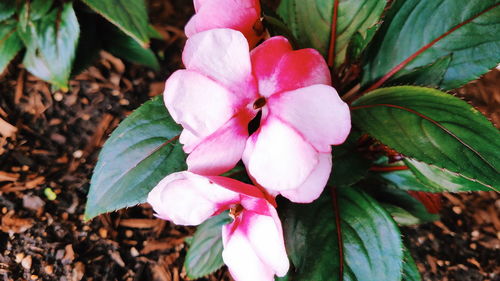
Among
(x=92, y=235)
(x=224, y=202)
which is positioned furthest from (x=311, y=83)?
(x=92, y=235)

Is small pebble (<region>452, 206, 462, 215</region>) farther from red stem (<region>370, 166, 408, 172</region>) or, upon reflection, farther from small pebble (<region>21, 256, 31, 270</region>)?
small pebble (<region>21, 256, 31, 270</region>)

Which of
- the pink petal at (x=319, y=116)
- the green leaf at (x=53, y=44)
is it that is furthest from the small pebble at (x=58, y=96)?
the pink petal at (x=319, y=116)

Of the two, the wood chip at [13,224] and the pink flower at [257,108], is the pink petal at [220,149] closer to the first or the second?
the pink flower at [257,108]

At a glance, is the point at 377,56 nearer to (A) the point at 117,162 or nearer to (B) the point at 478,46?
(B) the point at 478,46

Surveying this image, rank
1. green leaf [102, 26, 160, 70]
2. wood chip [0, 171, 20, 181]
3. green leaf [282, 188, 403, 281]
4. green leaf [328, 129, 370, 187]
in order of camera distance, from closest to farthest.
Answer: green leaf [282, 188, 403, 281] < green leaf [328, 129, 370, 187] < wood chip [0, 171, 20, 181] < green leaf [102, 26, 160, 70]

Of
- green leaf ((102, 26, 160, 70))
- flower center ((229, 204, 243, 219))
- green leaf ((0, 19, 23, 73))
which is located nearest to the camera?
flower center ((229, 204, 243, 219))

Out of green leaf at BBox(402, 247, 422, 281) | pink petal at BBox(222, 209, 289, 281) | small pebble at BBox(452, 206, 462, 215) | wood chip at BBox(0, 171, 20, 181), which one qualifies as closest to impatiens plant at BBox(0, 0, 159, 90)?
wood chip at BBox(0, 171, 20, 181)

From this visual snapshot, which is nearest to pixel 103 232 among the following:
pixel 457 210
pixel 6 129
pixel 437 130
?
pixel 6 129
